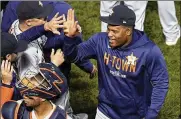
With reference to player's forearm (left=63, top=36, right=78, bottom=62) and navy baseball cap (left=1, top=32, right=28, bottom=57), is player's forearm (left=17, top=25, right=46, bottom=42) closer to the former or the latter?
navy baseball cap (left=1, top=32, right=28, bottom=57)

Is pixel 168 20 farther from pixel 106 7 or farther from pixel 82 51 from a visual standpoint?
pixel 82 51

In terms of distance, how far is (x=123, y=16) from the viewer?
466cm

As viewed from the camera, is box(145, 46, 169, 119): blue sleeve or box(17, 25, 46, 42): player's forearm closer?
box(145, 46, 169, 119): blue sleeve

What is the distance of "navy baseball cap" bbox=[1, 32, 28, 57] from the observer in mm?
4691

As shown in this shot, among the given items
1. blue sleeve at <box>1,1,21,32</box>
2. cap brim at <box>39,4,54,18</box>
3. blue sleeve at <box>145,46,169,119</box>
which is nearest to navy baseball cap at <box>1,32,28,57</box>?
cap brim at <box>39,4,54,18</box>

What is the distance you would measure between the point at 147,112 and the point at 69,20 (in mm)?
1141

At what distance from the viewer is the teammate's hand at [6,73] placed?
15.0 ft

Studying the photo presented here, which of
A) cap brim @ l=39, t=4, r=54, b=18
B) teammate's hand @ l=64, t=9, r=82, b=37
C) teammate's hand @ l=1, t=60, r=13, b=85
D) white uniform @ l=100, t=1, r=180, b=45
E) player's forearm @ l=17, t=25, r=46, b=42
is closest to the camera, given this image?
teammate's hand @ l=64, t=9, r=82, b=37

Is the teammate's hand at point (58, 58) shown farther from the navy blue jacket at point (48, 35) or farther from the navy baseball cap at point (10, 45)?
the navy baseball cap at point (10, 45)

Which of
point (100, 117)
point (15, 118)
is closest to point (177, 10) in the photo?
point (100, 117)

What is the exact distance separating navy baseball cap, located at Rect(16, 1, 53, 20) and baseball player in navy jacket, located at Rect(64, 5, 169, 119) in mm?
662

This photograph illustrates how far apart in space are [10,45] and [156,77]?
1362 mm

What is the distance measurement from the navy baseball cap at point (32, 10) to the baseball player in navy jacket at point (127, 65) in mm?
662

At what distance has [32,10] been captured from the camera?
5234mm
